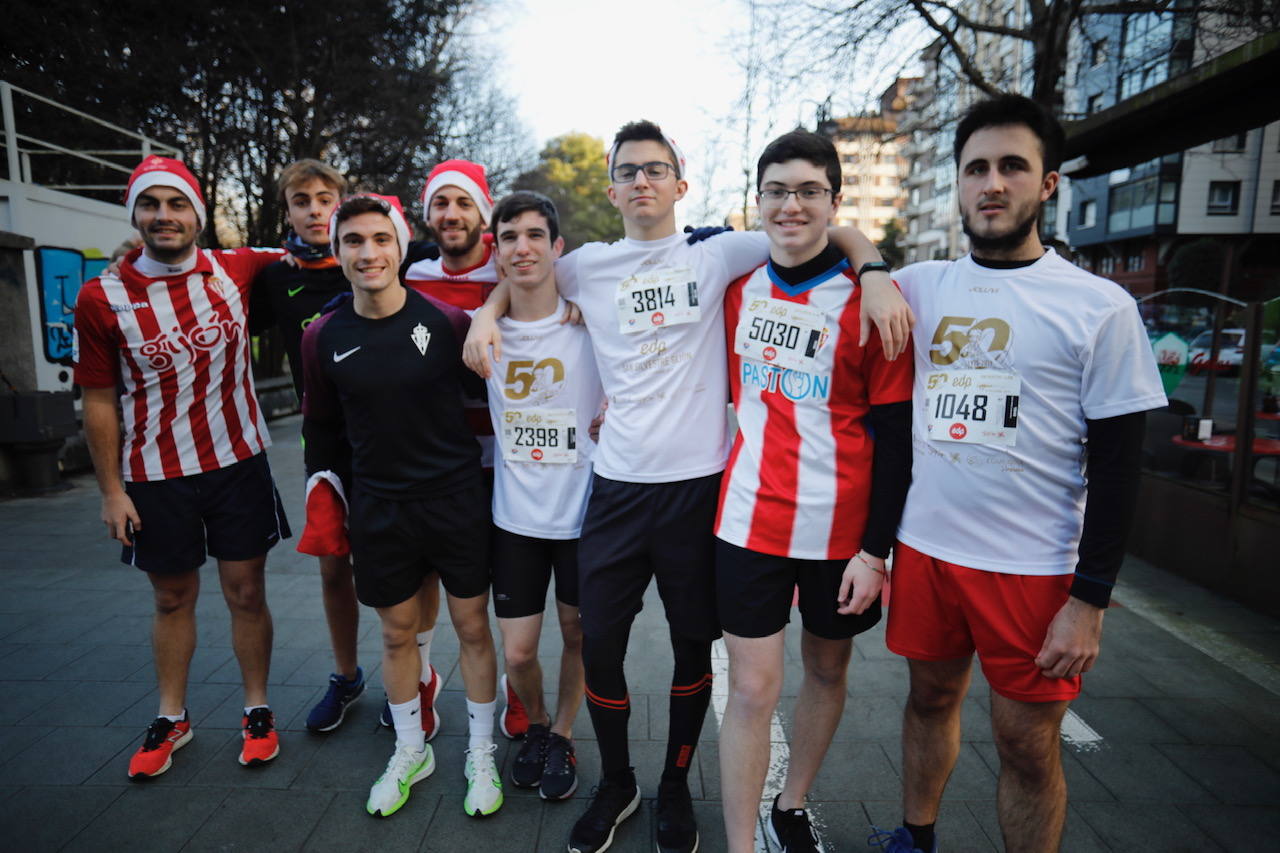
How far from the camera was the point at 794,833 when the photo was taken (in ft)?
8.27

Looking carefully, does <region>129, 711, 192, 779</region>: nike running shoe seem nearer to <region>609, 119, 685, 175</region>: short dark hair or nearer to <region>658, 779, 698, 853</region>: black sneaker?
<region>658, 779, 698, 853</region>: black sneaker

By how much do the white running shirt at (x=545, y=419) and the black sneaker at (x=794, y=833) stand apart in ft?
4.09

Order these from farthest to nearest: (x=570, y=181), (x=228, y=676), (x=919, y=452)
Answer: (x=570, y=181)
(x=228, y=676)
(x=919, y=452)

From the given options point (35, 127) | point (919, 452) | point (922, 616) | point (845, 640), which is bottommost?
point (845, 640)

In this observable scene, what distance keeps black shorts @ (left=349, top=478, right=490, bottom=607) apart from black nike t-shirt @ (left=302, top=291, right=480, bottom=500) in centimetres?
6

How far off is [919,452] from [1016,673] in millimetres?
688

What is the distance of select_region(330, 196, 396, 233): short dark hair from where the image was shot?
8.90 ft

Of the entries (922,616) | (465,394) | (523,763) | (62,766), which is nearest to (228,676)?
(62,766)

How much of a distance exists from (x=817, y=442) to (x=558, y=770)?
168 centimetres

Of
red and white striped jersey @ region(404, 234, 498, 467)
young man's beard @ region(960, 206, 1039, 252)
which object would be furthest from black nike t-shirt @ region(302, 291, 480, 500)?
young man's beard @ region(960, 206, 1039, 252)

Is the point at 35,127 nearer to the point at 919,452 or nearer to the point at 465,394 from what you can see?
the point at 465,394

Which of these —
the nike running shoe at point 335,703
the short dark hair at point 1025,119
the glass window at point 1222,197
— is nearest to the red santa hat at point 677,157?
the short dark hair at point 1025,119

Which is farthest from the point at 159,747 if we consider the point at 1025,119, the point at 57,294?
the point at 57,294

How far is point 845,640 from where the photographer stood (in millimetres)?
2414
